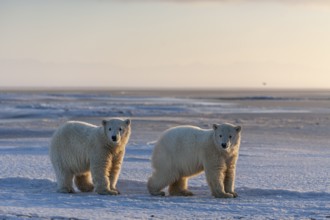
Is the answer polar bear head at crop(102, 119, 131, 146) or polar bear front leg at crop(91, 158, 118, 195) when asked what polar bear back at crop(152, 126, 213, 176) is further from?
polar bear front leg at crop(91, 158, 118, 195)

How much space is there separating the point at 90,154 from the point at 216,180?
5.55ft

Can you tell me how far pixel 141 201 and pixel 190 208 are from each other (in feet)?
2.41

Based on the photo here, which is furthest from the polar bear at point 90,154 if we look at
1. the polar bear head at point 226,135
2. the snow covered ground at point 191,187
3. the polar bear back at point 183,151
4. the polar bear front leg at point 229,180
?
the polar bear front leg at point 229,180

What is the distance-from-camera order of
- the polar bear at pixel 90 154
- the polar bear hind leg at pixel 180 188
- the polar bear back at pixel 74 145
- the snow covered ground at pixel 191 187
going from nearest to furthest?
the snow covered ground at pixel 191 187
the polar bear at pixel 90 154
the polar bear hind leg at pixel 180 188
the polar bear back at pixel 74 145

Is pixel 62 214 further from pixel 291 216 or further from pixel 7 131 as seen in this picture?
pixel 7 131

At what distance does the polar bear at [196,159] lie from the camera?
26.6 feet

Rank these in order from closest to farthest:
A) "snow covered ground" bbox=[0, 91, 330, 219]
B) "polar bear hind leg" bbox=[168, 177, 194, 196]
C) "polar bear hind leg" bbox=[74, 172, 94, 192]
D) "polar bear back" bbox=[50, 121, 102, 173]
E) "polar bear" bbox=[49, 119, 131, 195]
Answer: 1. "snow covered ground" bbox=[0, 91, 330, 219]
2. "polar bear" bbox=[49, 119, 131, 195]
3. "polar bear hind leg" bbox=[168, 177, 194, 196]
4. "polar bear back" bbox=[50, 121, 102, 173]
5. "polar bear hind leg" bbox=[74, 172, 94, 192]

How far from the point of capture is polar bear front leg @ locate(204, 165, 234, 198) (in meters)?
8.05

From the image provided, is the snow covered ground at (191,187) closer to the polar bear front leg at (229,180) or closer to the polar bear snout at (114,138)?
the polar bear front leg at (229,180)

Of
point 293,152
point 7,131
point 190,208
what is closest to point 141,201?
point 190,208

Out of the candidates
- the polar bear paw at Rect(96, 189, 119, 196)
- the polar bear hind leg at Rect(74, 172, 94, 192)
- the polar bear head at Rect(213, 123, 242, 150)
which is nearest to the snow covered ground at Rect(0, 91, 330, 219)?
the polar bear paw at Rect(96, 189, 119, 196)

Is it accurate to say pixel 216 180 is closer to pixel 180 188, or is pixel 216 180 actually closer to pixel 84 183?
pixel 180 188

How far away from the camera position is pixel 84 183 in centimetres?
897

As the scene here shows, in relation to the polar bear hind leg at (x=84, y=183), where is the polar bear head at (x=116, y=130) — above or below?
above
